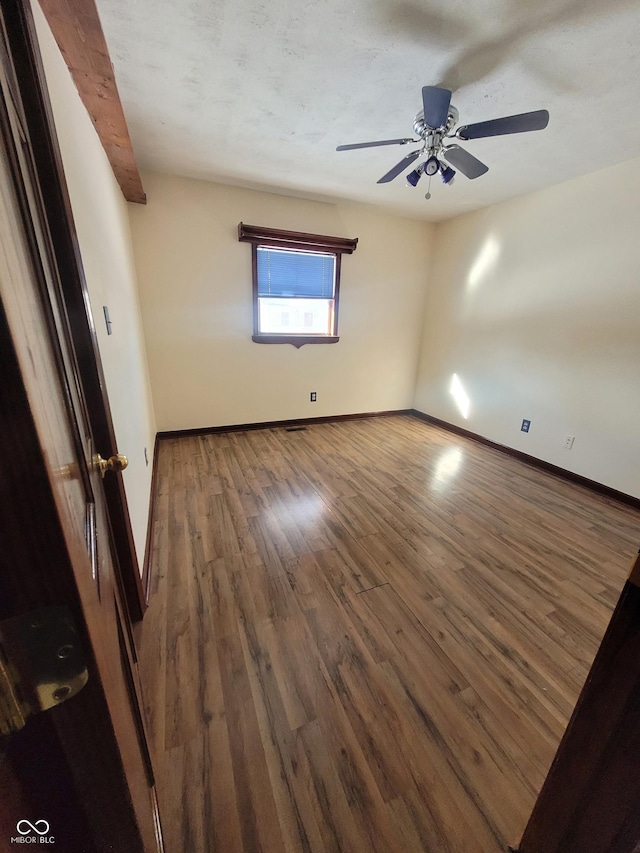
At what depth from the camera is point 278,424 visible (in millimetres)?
3928

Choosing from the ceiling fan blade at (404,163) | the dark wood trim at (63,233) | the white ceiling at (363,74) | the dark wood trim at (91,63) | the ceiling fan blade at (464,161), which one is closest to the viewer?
the dark wood trim at (63,233)

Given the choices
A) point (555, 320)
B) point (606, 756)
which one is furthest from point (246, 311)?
point (606, 756)

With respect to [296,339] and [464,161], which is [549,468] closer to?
[464,161]

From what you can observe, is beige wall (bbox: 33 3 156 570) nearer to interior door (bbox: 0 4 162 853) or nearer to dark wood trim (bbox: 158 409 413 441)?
interior door (bbox: 0 4 162 853)

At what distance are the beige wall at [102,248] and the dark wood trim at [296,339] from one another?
1.50 m

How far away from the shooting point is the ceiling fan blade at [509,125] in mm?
1488

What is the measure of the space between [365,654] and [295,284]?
3.38 m

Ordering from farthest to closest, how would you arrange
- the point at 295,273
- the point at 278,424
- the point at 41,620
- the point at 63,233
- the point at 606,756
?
the point at 278,424, the point at 295,273, the point at 63,233, the point at 606,756, the point at 41,620

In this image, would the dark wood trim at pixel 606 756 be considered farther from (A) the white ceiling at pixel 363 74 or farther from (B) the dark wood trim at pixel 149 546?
(A) the white ceiling at pixel 363 74

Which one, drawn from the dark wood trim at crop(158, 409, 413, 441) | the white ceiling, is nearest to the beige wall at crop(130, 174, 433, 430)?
the dark wood trim at crop(158, 409, 413, 441)

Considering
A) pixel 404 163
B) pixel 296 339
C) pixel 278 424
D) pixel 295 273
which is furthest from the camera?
pixel 278 424
